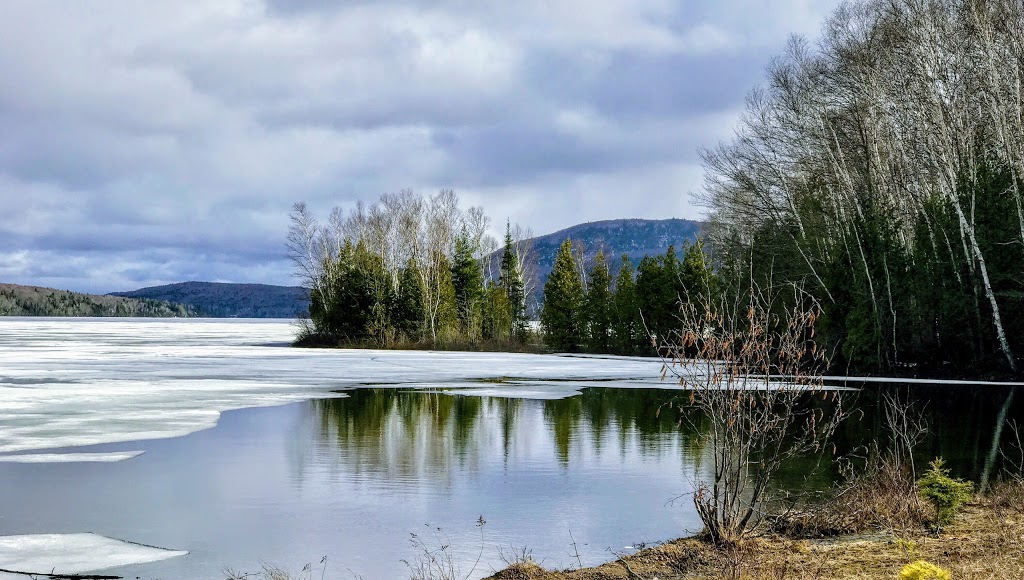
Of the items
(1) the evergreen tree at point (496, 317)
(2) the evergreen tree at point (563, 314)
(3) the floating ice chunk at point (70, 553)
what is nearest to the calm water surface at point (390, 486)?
(3) the floating ice chunk at point (70, 553)

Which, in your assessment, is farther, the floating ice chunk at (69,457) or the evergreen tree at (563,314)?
the evergreen tree at (563,314)

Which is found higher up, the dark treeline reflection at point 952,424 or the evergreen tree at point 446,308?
the evergreen tree at point 446,308

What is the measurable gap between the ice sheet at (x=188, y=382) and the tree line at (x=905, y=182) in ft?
28.4

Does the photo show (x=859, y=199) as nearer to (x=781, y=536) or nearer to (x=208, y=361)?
(x=208, y=361)

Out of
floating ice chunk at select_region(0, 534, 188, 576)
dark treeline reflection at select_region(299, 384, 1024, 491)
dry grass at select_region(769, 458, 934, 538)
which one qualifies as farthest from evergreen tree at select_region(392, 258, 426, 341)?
dry grass at select_region(769, 458, 934, 538)

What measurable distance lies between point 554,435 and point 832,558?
29.7 feet

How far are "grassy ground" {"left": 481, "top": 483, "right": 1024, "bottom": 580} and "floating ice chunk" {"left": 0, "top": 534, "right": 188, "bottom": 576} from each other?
3.37 metres

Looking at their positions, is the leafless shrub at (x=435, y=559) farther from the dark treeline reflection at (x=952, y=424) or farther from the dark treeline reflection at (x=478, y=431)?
the dark treeline reflection at (x=952, y=424)

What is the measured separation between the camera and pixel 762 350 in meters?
8.13

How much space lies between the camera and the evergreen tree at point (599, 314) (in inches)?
2189

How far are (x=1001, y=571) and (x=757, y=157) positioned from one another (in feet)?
112

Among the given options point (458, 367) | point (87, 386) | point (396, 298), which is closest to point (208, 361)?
point (458, 367)

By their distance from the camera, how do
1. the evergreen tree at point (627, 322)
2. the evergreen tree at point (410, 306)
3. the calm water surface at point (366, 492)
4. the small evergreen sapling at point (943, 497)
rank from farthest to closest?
the evergreen tree at point (410, 306) → the evergreen tree at point (627, 322) → the small evergreen sapling at point (943, 497) → the calm water surface at point (366, 492)

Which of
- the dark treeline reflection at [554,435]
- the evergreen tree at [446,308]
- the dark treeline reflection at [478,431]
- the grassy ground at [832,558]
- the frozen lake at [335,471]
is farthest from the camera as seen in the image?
the evergreen tree at [446,308]
